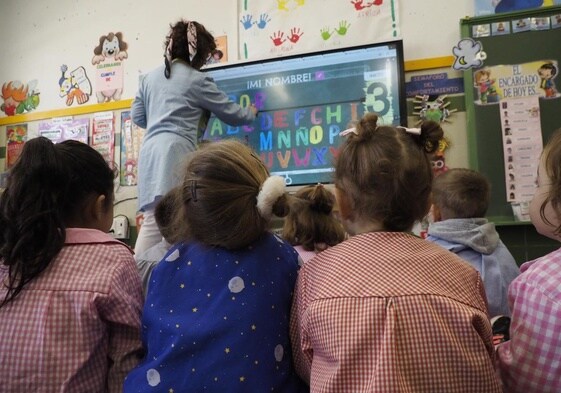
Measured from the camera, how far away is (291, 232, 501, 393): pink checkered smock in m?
0.74

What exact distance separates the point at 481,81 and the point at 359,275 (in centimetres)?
172

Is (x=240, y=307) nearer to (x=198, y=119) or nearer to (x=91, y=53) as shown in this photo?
(x=198, y=119)

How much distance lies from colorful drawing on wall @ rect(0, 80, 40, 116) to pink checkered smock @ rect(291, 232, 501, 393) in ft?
9.87

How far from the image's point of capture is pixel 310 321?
82 cm

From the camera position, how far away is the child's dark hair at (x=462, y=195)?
1599 millimetres

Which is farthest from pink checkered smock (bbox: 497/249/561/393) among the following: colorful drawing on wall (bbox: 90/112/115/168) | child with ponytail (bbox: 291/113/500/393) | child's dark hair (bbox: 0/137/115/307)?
colorful drawing on wall (bbox: 90/112/115/168)

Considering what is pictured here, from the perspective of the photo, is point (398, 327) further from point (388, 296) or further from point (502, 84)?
point (502, 84)

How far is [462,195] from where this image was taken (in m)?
1.61

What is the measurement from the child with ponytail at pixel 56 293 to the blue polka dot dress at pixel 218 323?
0.29ft

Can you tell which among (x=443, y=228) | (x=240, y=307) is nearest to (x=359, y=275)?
(x=240, y=307)

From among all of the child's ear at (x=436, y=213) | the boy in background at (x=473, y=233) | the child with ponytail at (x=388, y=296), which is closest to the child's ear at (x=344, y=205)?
the child with ponytail at (x=388, y=296)

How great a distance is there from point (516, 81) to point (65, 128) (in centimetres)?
258

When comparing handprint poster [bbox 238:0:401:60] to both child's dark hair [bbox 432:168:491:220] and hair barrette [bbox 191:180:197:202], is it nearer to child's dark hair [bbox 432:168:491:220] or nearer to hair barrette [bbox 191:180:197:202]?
child's dark hair [bbox 432:168:491:220]

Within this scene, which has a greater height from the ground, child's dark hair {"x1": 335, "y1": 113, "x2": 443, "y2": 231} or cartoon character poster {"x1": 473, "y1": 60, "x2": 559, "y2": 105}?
cartoon character poster {"x1": 473, "y1": 60, "x2": 559, "y2": 105}
